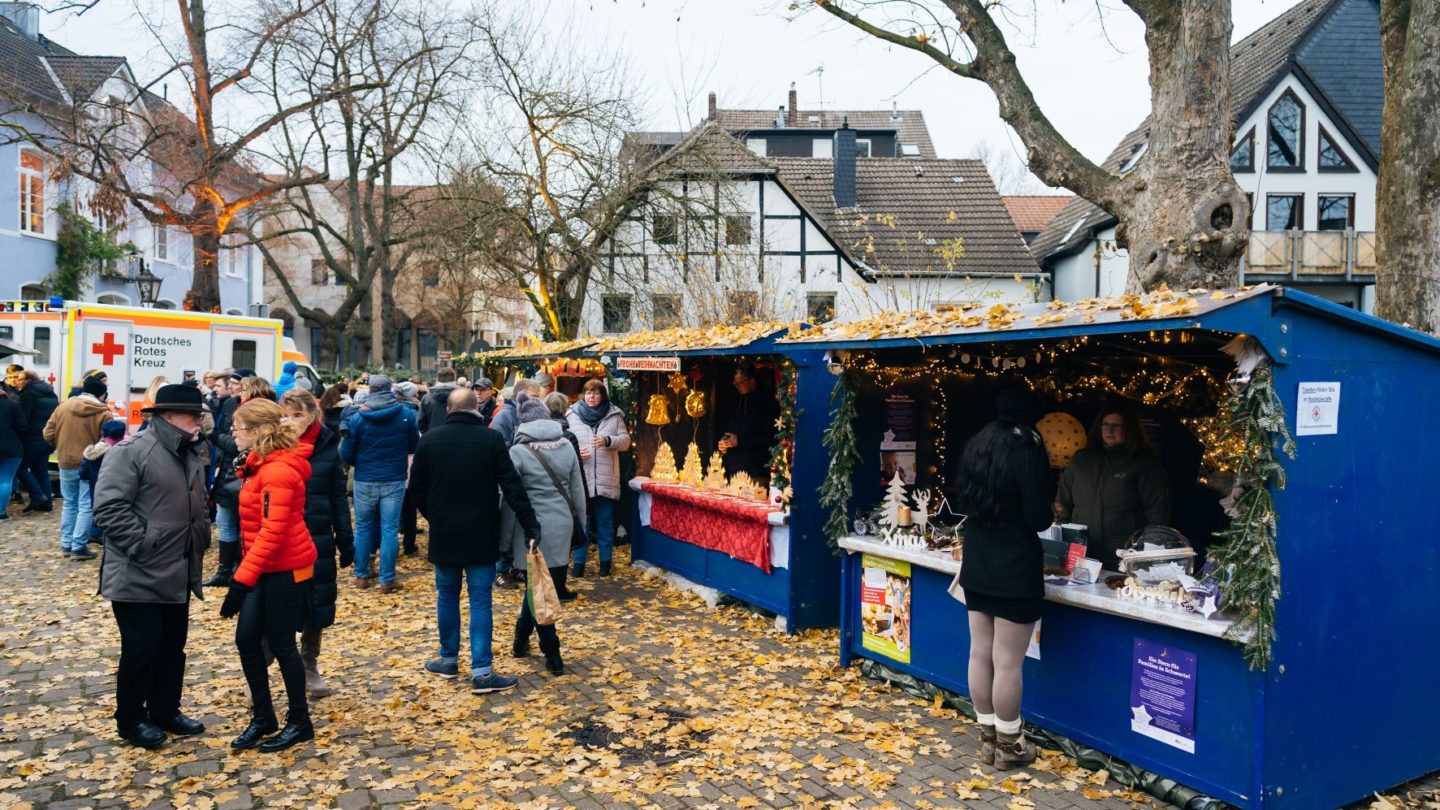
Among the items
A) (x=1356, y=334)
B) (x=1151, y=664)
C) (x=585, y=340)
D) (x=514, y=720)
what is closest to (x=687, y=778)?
(x=514, y=720)

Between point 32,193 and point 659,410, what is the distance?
21943mm

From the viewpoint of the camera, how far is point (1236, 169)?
2844 centimetres

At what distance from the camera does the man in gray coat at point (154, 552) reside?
5.12 metres

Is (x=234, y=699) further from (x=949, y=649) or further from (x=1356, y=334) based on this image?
(x=1356, y=334)

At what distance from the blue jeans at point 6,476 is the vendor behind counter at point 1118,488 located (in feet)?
42.2

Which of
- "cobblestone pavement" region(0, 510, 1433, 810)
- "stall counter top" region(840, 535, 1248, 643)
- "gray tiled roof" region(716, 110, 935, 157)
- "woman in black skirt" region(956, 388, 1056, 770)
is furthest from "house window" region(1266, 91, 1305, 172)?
"woman in black skirt" region(956, 388, 1056, 770)

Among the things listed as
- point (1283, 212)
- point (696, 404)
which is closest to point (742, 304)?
point (696, 404)

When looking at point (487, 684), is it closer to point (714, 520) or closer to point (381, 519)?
point (714, 520)

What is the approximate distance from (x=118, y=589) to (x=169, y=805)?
1.16 m

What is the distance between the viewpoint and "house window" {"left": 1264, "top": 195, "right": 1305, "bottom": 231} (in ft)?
96.5

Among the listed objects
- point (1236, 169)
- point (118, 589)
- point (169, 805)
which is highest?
point (1236, 169)

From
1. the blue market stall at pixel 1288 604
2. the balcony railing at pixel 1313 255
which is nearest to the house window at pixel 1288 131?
the balcony railing at pixel 1313 255

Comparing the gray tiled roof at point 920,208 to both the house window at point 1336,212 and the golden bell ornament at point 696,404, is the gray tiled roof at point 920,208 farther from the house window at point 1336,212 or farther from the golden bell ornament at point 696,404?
the golden bell ornament at point 696,404

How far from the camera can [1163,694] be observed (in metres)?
4.78
